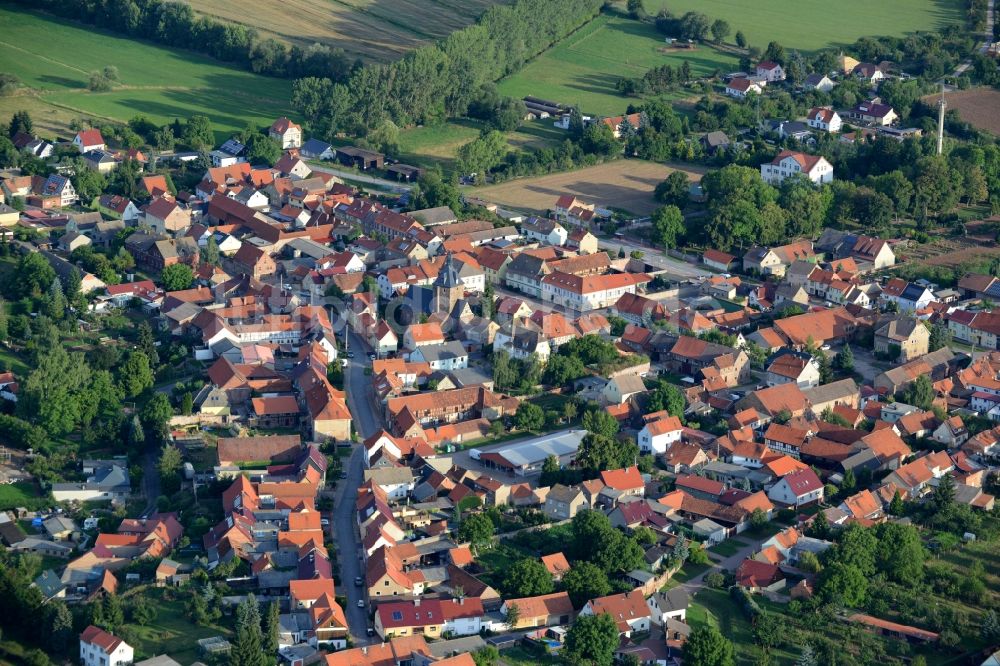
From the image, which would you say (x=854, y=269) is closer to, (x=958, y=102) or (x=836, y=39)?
(x=958, y=102)

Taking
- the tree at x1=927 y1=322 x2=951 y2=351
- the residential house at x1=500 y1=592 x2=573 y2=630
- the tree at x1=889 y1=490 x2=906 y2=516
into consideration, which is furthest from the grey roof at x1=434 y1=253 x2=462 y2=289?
the residential house at x1=500 y1=592 x2=573 y2=630

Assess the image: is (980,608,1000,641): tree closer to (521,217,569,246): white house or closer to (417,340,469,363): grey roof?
(417,340,469,363): grey roof

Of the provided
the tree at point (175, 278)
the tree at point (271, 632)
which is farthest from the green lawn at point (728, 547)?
the tree at point (175, 278)

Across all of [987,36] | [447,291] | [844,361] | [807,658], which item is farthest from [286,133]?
[807,658]

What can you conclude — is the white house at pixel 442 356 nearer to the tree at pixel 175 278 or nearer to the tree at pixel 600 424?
the tree at pixel 600 424

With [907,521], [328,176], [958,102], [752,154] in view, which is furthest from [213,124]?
[907,521]
